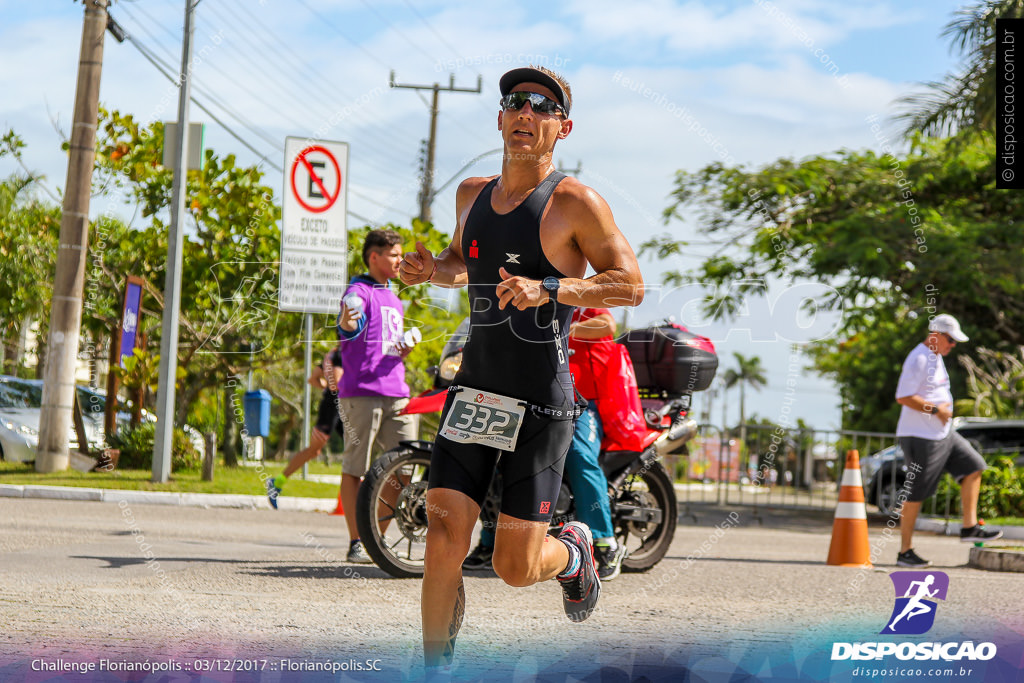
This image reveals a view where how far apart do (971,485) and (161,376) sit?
9.11 metres

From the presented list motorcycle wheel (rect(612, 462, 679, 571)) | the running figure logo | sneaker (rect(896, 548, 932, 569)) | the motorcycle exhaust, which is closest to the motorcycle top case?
the motorcycle exhaust

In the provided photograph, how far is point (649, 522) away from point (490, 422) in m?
4.15

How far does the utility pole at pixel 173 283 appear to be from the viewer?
13164mm

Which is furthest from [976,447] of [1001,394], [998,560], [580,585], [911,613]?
[580,585]

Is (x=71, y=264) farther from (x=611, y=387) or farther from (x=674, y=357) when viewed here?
(x=611, y=387)

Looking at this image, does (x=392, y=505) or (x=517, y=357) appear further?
(x=392, y=505)

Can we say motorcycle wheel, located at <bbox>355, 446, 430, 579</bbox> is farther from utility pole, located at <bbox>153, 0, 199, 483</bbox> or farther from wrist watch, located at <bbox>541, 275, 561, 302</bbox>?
utility pole, located at <bbox>153, 0, 199, 483</bbox>

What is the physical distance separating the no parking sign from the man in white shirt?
303 inches

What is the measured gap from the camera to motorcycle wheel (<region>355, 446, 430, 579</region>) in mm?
6324

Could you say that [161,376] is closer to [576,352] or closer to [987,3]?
[576,352]

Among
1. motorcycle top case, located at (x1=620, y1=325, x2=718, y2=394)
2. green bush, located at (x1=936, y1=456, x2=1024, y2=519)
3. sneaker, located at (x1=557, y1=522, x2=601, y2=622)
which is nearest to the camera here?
sneaker, located at (x1=557, y1=522, x2=601, y2=622)

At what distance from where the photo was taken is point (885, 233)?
15.7 m

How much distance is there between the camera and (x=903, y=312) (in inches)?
657

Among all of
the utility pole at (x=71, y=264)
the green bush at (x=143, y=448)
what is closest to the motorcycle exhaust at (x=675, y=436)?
the utility pole at (x=71, y=264)
